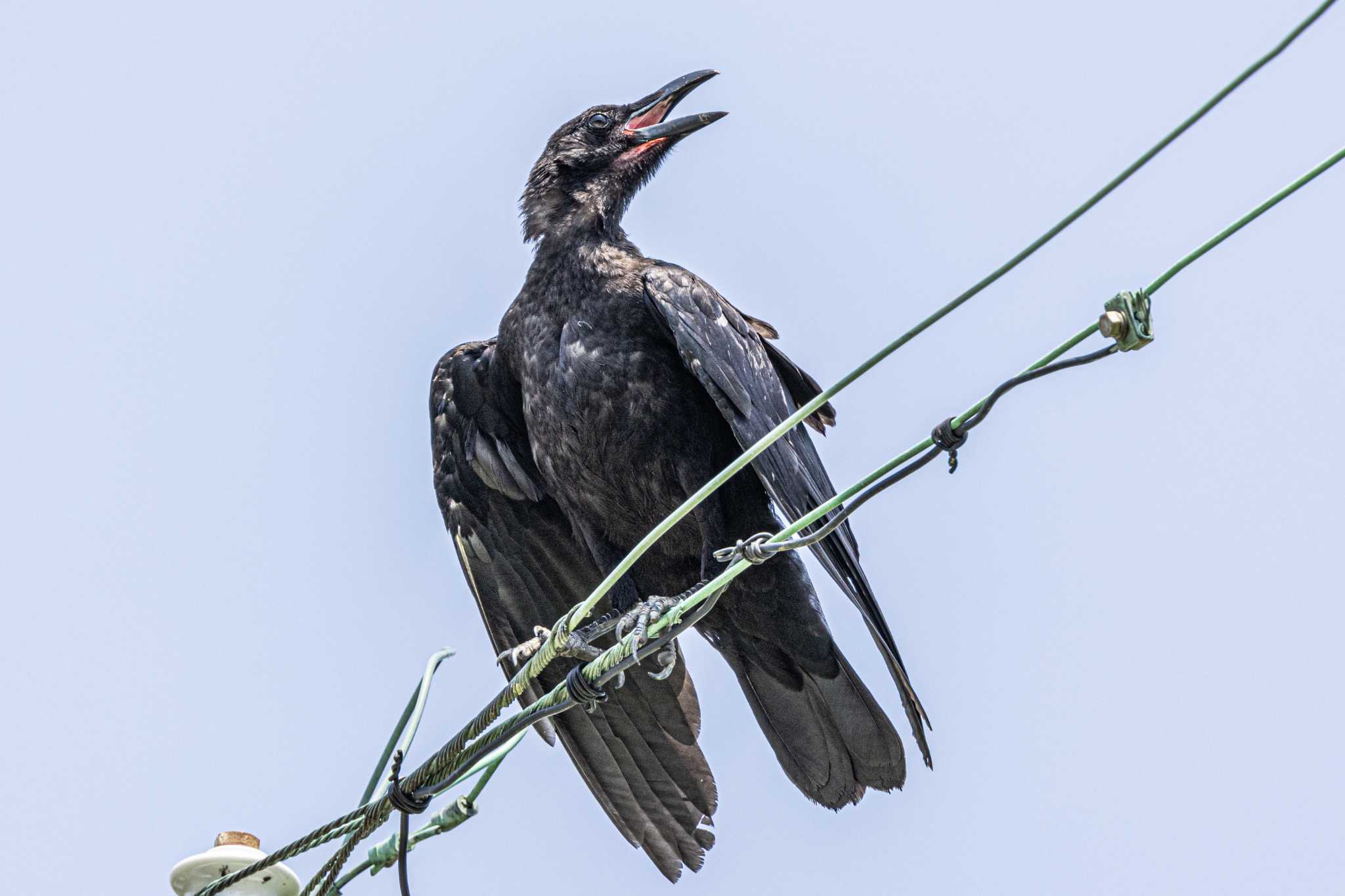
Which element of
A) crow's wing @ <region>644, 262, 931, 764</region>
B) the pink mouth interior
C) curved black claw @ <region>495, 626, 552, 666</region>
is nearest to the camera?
crow's wing @ <region>644, 262, 931, 764</region>

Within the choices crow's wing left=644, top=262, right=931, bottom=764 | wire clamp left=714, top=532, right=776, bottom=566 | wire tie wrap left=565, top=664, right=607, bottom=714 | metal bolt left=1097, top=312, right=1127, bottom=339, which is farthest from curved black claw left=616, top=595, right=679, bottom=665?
metal bolt left=1097, top=312, right=1127, bottom=339

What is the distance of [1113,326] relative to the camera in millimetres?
3217

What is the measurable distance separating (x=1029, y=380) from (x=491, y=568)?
153 inches

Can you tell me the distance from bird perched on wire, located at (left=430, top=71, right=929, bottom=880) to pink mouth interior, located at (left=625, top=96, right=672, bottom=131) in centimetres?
Result: 31

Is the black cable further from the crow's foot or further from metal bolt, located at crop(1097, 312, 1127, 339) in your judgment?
metal bolt, located at crop(1097, 312, 1127, 339)

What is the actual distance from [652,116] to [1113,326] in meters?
4.22

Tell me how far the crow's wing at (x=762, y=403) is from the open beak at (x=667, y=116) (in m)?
0.92

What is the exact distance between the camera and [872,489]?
12.1 ft

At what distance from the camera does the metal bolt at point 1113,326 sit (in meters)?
3.21

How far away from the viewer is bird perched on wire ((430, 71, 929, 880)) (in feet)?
19.6

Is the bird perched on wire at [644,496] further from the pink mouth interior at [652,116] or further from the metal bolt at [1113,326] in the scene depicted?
the metal bolt at [1113,326]

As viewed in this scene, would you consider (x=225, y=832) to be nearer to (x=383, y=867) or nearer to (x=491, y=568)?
(x=383, y=867)

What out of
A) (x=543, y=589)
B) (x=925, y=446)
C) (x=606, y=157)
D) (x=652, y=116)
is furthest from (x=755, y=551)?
(x=652, y=116)

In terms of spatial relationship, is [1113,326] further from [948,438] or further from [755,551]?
[755,551]
